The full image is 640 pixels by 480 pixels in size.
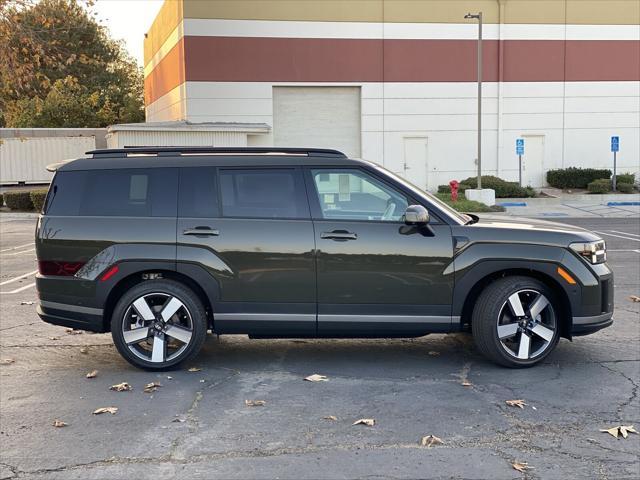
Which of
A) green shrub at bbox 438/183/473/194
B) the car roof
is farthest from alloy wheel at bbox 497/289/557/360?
green shrub at bbox 438/183/473/194

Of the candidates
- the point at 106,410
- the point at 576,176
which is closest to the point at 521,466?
the point at 106,410

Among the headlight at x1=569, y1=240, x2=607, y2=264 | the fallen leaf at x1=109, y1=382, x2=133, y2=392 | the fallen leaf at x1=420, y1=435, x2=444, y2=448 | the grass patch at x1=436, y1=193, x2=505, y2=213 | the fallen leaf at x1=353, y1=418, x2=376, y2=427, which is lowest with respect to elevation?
the fallen leaf at x1=420, y1=435, x2=444, y2=448

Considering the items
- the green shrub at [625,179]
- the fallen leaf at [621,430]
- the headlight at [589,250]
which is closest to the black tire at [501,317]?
the headlight at [589,250]

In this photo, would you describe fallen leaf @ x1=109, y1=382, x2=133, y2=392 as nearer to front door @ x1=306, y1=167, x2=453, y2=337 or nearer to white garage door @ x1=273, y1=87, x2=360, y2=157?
front door @ x1=306, y1=167, x2=453, y2=337

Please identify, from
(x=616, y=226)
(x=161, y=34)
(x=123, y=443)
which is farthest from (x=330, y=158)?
(x=161, y=34)

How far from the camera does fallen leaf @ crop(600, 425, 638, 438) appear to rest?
4.58m

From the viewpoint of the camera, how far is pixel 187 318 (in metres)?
5.96

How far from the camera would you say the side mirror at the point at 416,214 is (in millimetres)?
5691

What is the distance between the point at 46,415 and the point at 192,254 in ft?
5.45

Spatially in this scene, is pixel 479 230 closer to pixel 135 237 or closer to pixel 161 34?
pixel 135 237

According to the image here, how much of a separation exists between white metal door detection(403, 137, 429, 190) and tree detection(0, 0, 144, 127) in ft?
48.1

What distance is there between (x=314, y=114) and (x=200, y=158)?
2774 cm

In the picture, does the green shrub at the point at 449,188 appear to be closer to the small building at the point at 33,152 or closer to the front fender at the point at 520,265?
the small building at the point at 33,152

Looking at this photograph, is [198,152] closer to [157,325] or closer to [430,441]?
[157,325]
